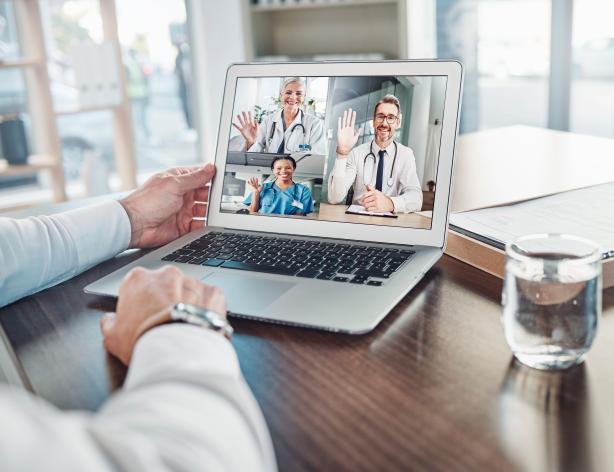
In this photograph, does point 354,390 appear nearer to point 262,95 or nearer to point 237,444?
point 237,444

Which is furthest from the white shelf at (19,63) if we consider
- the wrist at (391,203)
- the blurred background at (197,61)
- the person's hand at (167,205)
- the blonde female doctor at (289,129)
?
the wrist at (391,203)

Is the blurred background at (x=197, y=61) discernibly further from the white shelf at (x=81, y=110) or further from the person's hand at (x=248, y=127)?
the person's hand at (x=248, y=127)

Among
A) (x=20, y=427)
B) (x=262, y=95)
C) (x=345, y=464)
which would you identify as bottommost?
(x=345, y=464)

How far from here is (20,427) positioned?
405 mm

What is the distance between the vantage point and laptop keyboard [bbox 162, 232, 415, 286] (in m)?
0.89

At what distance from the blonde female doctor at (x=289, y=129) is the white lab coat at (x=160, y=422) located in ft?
1.48

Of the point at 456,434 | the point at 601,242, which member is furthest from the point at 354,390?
the point at 601,242

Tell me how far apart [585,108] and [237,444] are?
2.96m

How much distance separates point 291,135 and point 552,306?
512 mm

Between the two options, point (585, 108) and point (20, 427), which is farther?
point (585, 108)

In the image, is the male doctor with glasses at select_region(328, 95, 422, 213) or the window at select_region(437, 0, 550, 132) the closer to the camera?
the male doctor with glasses at select_region(328, 95, 422, 213)

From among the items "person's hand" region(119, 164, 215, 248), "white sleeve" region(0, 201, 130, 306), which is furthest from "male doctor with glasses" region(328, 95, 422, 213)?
"white sleeve" region(0, 201, 130, 306)

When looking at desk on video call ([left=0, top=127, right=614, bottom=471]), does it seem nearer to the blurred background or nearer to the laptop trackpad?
the laptop trackpad

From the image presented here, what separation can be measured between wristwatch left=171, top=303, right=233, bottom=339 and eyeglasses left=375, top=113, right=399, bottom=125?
43 cm
